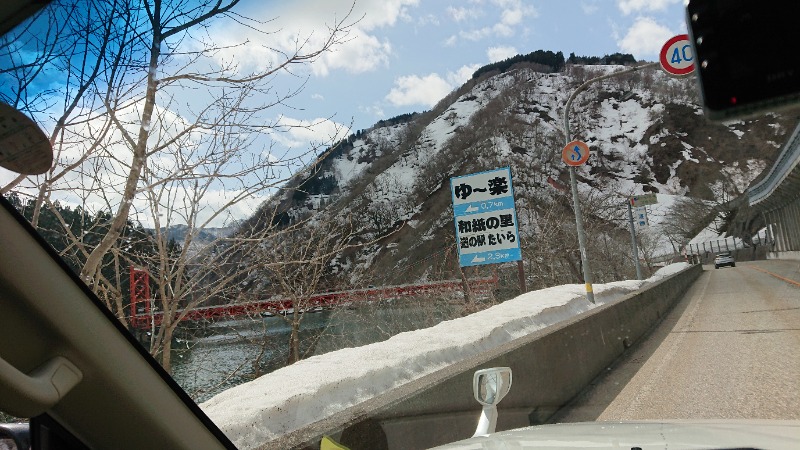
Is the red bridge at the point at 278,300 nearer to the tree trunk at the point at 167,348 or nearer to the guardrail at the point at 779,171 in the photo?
the tree trunk at the point at 167,348

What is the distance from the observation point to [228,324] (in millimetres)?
4660

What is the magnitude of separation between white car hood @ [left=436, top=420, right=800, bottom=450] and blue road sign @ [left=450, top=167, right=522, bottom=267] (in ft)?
25.0

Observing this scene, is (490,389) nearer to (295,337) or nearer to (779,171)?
(779,171)

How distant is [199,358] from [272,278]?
340 centimetres

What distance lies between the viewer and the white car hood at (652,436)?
2293 mm

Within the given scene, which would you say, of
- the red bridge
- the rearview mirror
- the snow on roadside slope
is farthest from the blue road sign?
the rearview mirror

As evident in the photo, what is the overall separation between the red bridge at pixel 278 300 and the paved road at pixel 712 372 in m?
3.25

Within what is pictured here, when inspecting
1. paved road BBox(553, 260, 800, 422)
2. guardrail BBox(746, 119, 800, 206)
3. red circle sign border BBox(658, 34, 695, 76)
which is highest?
red circle sign border BBox(658, 34, 695, 76)

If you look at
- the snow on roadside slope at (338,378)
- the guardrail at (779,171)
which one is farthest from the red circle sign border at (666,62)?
the snow on roadside slope at (338,378)

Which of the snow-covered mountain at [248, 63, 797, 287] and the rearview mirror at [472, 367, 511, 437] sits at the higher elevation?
the snow-covered mountain at [248, 63, 797, 287]

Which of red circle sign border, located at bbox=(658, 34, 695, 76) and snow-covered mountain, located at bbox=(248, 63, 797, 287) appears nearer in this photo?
red circle sign border, located at bbox=(658, 34, 695, 76)

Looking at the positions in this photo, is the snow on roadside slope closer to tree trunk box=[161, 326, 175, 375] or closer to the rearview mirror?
tree trunk box=[161, 326, 175, 375]

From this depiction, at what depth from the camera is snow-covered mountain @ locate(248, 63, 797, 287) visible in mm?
2660

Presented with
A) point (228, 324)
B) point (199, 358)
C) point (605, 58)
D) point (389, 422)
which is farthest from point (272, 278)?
point (605, 58)
